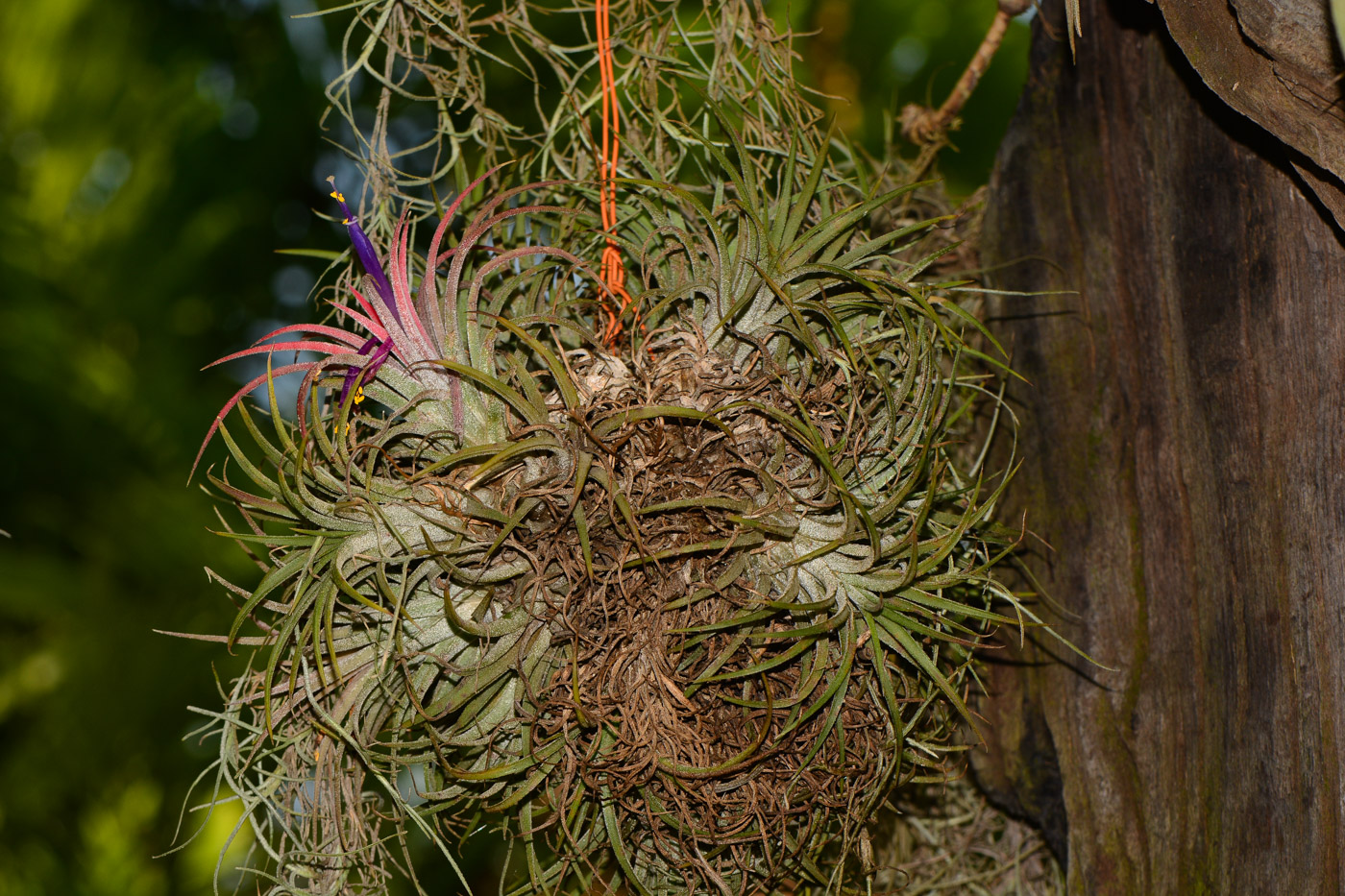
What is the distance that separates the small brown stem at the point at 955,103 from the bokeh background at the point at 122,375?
1.15ft

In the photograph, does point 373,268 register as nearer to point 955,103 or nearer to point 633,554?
point 633,554

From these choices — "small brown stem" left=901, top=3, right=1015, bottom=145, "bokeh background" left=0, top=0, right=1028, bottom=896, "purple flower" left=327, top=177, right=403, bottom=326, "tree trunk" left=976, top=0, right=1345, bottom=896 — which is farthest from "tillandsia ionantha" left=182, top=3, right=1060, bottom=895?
"bokeh background" left=0, top=0, right=1028, bottom=896

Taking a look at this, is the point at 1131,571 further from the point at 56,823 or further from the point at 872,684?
the point at 56,823

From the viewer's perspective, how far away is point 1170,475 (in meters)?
0.68

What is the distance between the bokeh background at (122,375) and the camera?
50.8 inches

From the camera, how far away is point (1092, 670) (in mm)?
744

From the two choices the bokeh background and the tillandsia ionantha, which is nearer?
the tillandsia ionantha

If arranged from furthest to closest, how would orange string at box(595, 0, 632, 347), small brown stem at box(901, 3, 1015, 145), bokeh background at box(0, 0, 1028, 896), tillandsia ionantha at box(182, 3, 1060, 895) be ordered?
1. bokeh background at box(0, 0, 1028, 896)
2. small brown stem at box(901, 3, 1015, 145)
3. orange string at box(595, 0, 632, 347)
4. tillandsia ionantha at box(182, 3, 1060, 895)

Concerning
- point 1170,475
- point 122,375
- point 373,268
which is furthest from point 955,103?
point 122,375

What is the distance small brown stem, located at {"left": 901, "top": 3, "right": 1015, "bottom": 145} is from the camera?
828 mm

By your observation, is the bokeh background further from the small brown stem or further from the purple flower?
the purple flower

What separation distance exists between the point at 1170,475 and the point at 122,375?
1504 mm

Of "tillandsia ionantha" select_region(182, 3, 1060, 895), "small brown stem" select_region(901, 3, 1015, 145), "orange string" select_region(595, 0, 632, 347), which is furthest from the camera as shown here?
"small brown stem" select_region(901, 3, 1015, 145)

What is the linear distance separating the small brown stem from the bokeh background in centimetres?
35
